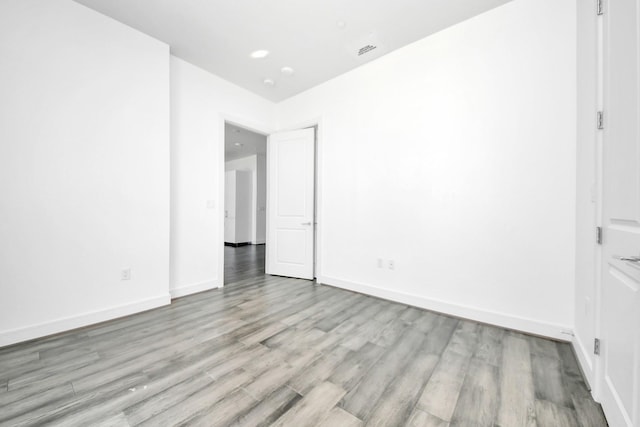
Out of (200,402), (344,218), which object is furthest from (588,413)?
(344,218)

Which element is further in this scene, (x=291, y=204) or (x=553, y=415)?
(x=291, y=204)

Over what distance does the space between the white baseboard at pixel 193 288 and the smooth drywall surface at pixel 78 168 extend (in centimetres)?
24

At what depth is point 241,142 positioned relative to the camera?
6.47 m

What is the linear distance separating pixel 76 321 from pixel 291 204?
2.68 metres

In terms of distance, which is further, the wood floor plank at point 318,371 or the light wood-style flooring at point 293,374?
the wood floor plank at point 318,371

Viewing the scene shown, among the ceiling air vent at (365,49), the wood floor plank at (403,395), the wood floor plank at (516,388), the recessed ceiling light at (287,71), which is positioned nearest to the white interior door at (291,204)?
the recessed ceiling light at (287,71)

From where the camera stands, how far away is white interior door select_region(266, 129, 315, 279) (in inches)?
147

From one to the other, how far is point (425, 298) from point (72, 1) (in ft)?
14.6

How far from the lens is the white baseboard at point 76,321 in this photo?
189 cm

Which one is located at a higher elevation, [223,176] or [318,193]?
[223,176]

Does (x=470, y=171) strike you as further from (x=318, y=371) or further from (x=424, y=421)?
(x=318, y=371)

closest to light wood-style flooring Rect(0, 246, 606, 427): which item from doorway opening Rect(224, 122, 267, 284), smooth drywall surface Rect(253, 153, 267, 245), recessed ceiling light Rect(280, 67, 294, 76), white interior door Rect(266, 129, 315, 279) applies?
white interior door Rect(266, 129, 315, 279)

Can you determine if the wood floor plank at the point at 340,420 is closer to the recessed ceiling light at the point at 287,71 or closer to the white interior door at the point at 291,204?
the white interior door at the point at 291,204

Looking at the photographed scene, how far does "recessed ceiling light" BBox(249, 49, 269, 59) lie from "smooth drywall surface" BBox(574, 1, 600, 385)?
9.33ft
